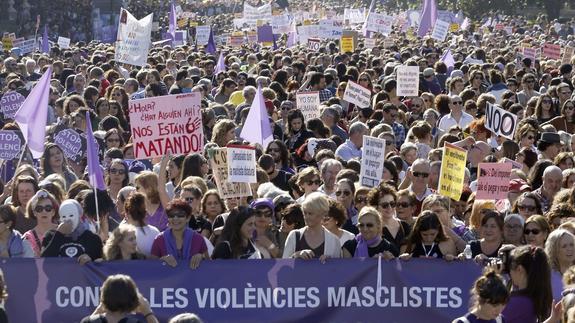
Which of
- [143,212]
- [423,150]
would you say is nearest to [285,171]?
[423,150]

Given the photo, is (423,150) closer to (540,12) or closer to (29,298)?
(29,298)

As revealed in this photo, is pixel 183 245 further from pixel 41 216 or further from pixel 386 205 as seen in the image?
pixel 386 205

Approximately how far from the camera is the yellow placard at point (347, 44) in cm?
3041

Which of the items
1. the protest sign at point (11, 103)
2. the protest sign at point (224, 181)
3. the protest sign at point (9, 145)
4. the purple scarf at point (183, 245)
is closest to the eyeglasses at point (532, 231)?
the purple scarf at point (183, 245)

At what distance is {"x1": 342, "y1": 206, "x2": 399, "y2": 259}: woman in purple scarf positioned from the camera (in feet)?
33.1

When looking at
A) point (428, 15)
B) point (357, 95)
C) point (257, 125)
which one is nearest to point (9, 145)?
point (257, 125)

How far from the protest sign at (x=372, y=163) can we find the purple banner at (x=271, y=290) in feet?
8.27

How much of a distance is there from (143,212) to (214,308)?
3.14 feet

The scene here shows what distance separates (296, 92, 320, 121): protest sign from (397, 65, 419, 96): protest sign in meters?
2.12

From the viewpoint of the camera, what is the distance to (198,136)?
1245cm

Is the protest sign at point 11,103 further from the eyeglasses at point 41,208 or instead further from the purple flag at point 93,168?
the eyeglasses at point 41,208

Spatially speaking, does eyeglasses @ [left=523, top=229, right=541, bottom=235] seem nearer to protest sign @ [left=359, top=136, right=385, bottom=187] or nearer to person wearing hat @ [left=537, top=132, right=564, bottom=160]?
protest sign @ [left=359, top=136, right=385, bottom=187]

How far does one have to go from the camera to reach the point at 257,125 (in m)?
14.9

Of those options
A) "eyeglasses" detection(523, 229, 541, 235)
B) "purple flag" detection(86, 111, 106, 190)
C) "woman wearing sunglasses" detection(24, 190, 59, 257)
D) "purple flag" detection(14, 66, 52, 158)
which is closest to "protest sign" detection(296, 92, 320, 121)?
"purple flag" detection(14, 66, 52, 158)
